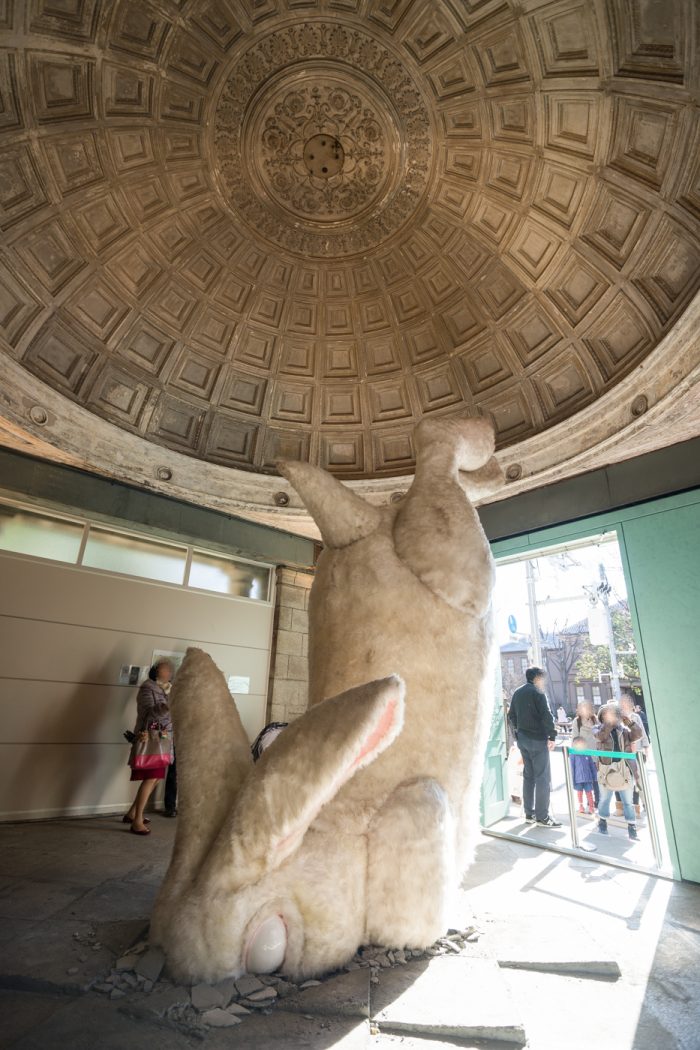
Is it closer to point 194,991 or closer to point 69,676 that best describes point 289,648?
point 69,676

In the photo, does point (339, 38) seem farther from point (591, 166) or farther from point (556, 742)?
point (556, 742)

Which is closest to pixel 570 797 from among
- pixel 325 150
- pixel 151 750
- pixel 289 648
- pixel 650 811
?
pixel 650 811

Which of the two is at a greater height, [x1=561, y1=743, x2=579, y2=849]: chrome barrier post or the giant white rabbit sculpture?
the giant white rabbit sculpture

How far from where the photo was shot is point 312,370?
9.82 metres

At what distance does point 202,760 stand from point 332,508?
1359 mm

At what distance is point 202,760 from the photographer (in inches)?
88.6

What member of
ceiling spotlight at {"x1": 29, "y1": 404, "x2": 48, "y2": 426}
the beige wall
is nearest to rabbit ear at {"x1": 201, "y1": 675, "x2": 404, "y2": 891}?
the beige wall

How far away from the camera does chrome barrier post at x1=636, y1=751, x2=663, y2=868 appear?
5.12 m

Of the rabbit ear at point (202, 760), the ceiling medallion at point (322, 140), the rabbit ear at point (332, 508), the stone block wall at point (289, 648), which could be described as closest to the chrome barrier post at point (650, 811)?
the rabbit ear at point (332, 508)

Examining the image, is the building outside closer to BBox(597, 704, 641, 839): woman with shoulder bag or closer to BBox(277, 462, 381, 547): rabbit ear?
BBox(597, 704, 641, 839): woman with shoulder bag

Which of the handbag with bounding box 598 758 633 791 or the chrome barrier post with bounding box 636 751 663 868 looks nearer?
the chrome barrier post with bounding box 636 751 663 868

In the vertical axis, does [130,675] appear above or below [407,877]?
above

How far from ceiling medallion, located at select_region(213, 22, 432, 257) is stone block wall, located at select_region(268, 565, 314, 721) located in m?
5.67

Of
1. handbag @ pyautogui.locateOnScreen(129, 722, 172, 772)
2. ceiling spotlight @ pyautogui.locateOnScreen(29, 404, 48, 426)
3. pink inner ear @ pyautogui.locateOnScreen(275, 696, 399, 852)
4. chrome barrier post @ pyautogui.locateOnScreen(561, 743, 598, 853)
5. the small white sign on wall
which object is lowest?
chrome barrier post @ pyautogui.locateOnScreen(561, 743, 598, 853)
